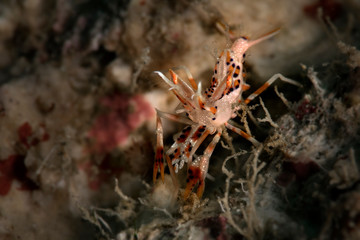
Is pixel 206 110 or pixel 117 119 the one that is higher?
pixel 117 119

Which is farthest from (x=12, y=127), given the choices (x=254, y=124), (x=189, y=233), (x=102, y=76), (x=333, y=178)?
(x=333, y=178)

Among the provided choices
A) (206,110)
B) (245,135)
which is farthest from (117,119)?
(245,135)

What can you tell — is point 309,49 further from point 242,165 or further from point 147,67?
point 147,67

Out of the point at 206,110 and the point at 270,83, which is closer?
the point at 206,110

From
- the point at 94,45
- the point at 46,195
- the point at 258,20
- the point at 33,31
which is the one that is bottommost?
the point at 46,195

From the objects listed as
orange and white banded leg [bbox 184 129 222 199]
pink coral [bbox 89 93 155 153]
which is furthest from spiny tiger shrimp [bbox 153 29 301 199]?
pink coral [bbox 89 93 155 153]

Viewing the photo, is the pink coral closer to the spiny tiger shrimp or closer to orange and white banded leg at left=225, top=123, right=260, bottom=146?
the spiny tiger shrimp

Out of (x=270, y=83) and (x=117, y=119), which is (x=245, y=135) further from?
(x=117, y=119)

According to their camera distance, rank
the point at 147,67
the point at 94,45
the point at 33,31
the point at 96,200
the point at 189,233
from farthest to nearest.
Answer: the point at 33,31 < the point at 94,45 < the point at 96,200 < the point at 147,67 < the point at 189,233
